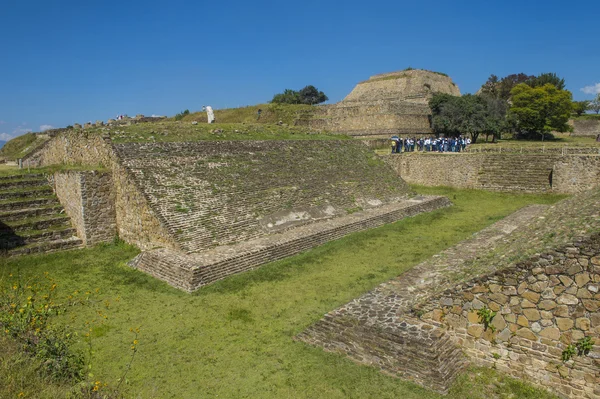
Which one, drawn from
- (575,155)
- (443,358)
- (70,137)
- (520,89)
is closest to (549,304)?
(443,358)

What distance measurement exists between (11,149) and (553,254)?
87.2 feet

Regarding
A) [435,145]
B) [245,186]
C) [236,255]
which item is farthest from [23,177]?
[435,145]

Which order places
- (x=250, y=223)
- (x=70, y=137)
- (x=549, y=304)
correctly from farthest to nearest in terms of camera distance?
(x=70, y=137), (x=250, y=223), (x=549, y=304)

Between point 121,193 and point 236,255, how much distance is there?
4237mm

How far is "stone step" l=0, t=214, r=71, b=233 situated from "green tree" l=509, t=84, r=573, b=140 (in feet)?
107

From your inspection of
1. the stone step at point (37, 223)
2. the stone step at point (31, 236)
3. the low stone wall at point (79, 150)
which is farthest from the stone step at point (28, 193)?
the stone step at point (31, 236)

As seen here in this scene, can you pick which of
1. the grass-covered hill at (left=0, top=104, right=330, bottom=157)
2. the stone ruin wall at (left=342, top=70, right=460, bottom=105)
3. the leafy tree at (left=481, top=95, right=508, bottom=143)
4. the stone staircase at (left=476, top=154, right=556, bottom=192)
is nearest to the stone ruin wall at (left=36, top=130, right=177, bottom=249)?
the grass-covered hill at (left=0, top=104, right=330, bottom=157)

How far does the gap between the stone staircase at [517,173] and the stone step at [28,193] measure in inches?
737

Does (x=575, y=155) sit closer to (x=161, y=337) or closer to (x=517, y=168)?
(x=517, y=168)

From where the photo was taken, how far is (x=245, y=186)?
41.0ft

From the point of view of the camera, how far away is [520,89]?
3703 centimetres

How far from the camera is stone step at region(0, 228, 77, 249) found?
10.3 metres

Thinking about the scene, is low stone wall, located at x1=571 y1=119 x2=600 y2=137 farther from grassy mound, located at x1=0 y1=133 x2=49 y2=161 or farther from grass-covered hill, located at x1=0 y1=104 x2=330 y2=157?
grassy mound, located at x1=0 y1=133 x2=49 y2=161

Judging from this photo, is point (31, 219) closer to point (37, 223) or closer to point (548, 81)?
point (37, 223)
